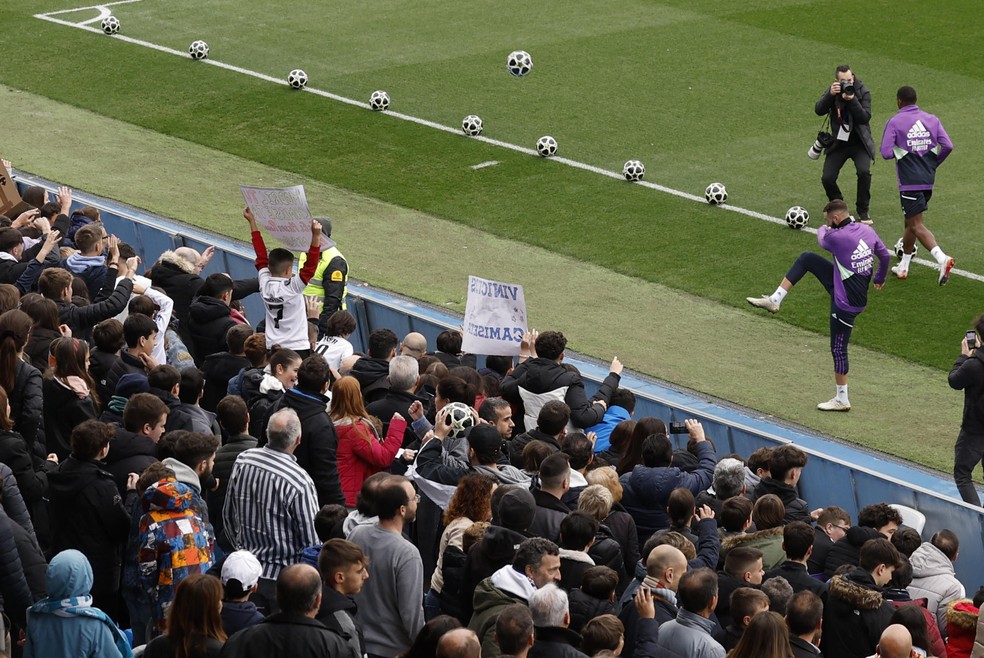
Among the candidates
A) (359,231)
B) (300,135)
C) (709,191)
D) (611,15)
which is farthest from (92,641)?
(611,15)

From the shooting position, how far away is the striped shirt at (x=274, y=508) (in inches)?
292

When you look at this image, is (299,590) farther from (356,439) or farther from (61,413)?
(61,413)

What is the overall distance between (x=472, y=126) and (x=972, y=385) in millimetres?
10391

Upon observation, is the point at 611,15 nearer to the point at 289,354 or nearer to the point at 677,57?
the point at 677,57

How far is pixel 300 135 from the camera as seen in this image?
20.1 meters

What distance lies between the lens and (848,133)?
1659 cm

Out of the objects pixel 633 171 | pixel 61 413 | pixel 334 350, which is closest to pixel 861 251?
pixel 334 350

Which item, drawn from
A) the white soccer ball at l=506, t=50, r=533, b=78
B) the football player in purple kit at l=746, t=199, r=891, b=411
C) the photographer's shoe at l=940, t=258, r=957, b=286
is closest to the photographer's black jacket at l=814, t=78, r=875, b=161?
the photographer's shoe at l=940, t=258, r=957, b=286

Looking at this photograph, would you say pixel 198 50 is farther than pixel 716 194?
Yes

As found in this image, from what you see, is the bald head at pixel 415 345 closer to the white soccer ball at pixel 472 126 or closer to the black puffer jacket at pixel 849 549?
the black puffer jacket at pixel 849 549

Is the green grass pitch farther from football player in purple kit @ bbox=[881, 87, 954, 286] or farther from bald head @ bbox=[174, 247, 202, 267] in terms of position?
bald head @ bbox=[174, 247, 202, 267]

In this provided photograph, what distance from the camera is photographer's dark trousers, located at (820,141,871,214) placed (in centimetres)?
1656

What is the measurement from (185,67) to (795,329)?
12117mm

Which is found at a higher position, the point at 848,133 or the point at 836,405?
the point at 848,133
